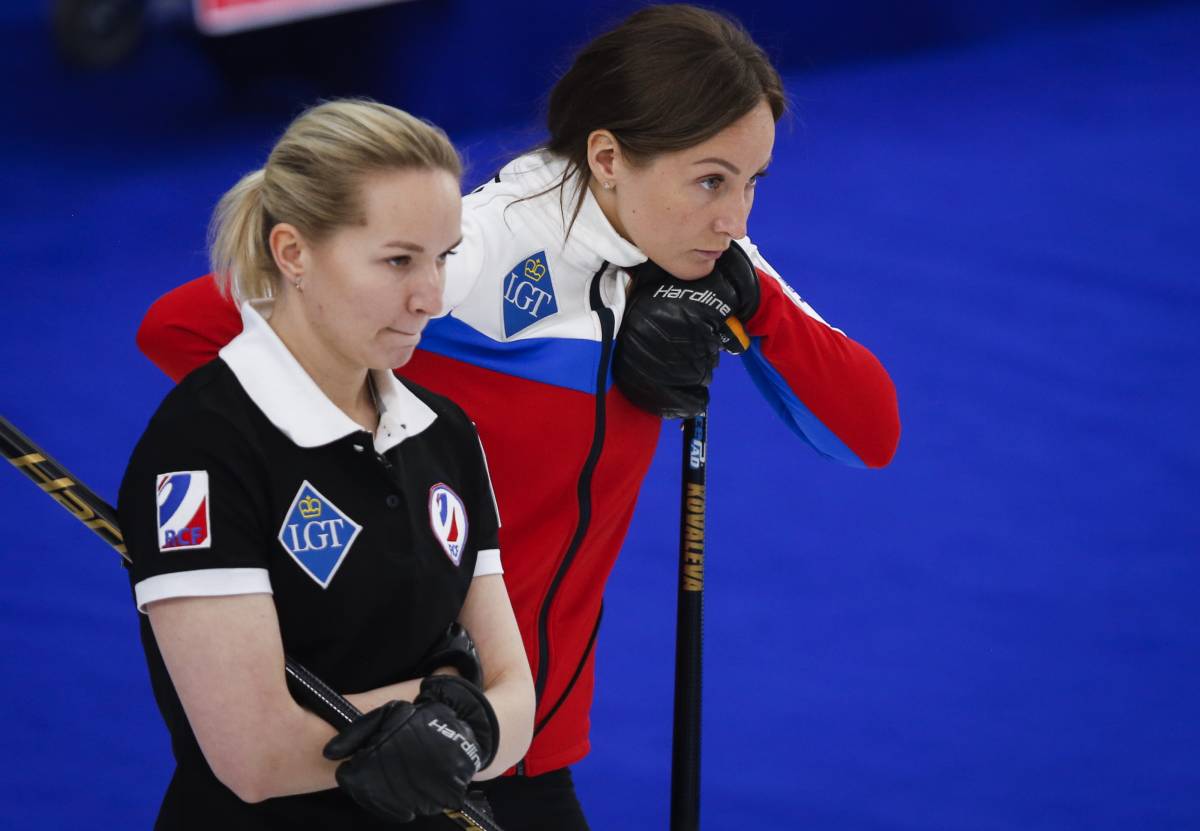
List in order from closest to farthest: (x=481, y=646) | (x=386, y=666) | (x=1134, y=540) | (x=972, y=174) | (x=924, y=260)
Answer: (x=386, y=666)
(x=481, y=646)
(x=1134, y=540)
(x=924, y=260)
(x=972, y=174)

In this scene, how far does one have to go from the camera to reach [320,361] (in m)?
1.76

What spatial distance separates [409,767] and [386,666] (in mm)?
153

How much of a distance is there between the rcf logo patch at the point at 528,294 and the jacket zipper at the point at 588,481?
8 cm

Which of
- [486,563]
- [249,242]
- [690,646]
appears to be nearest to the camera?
[249,242]

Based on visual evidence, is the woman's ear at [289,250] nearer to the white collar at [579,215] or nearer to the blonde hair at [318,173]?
the blonde hair at [318,173]

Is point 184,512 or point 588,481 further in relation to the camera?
point 588,481

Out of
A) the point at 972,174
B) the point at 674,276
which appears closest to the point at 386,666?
the point at 674,276

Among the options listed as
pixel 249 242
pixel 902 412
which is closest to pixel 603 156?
pixel 249 242

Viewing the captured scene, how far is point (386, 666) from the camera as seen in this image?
5.83ft

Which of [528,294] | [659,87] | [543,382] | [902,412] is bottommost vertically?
[543,382]

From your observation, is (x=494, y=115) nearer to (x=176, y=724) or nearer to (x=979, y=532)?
(x=979, y=532)

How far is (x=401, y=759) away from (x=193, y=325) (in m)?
0.92

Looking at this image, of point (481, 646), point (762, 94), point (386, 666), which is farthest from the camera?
point (762, 94)

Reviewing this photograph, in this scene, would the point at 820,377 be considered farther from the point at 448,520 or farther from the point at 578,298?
the point at 448,520
